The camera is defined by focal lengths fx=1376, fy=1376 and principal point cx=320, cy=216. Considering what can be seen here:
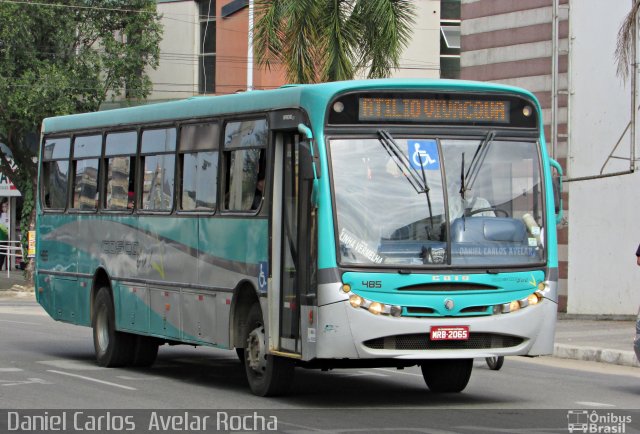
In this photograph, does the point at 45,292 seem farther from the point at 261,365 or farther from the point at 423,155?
the point at 423,155

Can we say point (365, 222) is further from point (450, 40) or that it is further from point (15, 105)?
point (450, 40)

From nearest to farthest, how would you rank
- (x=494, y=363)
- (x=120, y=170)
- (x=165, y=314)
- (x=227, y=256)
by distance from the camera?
(x=227, y=256)
(x=165, y=314)
(x=494, y=363)
(x=120, y=170)

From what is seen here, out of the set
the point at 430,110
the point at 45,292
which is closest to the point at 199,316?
the point at 430,110

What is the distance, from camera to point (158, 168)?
16.7 meters

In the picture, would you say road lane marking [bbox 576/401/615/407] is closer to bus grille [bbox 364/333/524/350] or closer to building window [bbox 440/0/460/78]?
bus grille [bbox 364/333/524/350]

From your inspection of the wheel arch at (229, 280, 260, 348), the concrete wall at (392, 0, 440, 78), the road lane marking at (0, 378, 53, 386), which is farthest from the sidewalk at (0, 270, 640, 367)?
the concrete wall at (392, 0, 440, 78)

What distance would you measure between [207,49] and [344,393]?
3389 centimetres

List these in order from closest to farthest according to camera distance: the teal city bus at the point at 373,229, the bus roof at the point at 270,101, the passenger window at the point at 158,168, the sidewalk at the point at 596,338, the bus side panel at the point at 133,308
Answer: the teal city bus at the point at 373,229, the bus roof at the point at 270,101, the passenger window at the point at 158,168, the bus side panel at the point at 133,308, the sidewalk at the point at 596,338

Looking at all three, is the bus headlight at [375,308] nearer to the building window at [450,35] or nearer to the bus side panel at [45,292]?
the bus side panel at [45,292]

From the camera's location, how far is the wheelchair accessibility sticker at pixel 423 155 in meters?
13.0

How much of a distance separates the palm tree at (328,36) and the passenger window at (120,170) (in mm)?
7300

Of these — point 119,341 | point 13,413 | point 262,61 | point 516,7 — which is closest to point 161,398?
point 13,413

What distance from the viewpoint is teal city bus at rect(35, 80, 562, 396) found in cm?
1273

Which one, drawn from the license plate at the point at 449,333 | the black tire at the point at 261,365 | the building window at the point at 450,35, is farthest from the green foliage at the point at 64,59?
the license plate at the point at 449,333
